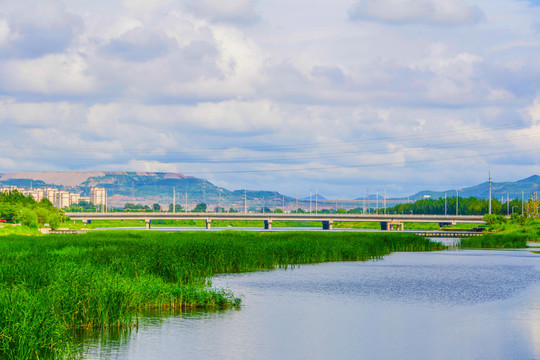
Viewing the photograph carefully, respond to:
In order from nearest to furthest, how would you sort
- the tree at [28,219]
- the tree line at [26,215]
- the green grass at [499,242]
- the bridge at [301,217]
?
the green grass at [499,242] → the tree at [28,219] → the tree line at [26,215] → the bridge at [301,217]

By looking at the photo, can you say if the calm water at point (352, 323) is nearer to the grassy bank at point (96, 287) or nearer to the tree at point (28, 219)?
the grassy bank at point (96, 287)

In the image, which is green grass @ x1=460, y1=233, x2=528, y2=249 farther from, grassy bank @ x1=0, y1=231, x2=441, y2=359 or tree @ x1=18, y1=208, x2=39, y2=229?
tree @ x1=18, y1=208, x2=39, y2=229

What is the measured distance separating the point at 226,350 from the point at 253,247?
3066 centimetres

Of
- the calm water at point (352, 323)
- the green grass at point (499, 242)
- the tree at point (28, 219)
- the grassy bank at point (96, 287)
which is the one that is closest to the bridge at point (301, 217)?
the tree at point (28, 219)

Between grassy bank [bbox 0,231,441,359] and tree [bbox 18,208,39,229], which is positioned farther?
tree [bbox 18,208,39,229]

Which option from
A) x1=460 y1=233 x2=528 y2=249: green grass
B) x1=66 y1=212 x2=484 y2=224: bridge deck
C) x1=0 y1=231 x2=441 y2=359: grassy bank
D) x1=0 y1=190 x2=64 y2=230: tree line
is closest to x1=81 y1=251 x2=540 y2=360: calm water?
x1=0 y1=231 x2=441 y2=359: grassy bank

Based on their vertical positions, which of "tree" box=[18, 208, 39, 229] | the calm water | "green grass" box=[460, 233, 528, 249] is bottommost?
the calm water

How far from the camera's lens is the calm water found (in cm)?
2338

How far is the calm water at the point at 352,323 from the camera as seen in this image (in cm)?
2338

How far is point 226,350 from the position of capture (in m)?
23.4

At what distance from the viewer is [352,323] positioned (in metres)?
28.8

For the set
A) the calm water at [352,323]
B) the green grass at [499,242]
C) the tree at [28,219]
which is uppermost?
the tree at [28,219]

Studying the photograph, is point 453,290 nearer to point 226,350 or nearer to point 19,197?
point 226,350

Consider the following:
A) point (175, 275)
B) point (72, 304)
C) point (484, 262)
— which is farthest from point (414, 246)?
point (72, 304)
